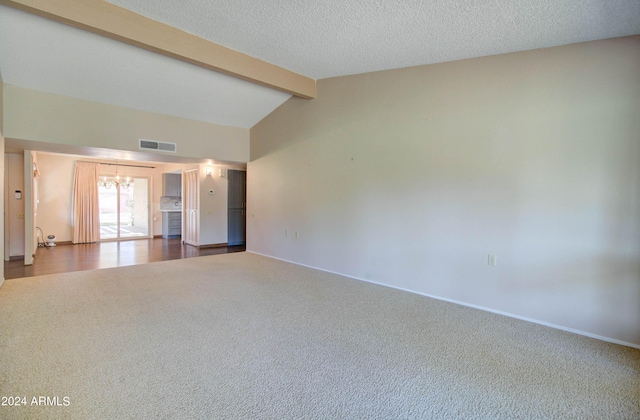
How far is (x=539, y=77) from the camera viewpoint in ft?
10.5

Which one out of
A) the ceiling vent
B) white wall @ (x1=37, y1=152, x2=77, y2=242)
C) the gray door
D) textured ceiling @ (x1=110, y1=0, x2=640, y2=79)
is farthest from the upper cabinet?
textured ceiling @ (x1=110, y1=0, x2=640, y2=79)

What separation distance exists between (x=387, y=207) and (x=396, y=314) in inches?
63.2

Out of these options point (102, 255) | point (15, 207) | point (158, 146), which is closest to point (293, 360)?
point (158, 146)

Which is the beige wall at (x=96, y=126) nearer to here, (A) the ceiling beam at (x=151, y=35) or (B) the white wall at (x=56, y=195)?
(A) the ceiling beam at (x=151, y=35)

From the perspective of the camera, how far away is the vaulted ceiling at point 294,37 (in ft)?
8.98

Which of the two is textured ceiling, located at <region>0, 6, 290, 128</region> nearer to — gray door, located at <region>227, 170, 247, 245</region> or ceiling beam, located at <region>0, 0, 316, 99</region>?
ceiling beam, located at <region>0, 0, 316, 99</region>

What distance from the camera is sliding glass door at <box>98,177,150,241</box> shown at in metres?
9.27

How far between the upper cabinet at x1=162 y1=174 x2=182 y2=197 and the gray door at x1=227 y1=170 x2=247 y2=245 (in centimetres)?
286

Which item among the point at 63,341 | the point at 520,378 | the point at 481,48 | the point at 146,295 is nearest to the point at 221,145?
the point at 146,295

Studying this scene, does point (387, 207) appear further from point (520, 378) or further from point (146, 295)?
point (146, 295)

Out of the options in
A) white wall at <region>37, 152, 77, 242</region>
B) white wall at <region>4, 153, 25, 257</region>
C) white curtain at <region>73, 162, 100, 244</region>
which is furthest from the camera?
white curtain at <region>73, 162, 100, 244</region>

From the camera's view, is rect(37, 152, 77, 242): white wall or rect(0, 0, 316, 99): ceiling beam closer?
rect(0, 0, 316, 99): ceiling beam

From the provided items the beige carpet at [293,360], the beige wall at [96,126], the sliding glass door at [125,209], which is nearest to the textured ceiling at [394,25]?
the beige wall at [96,126]

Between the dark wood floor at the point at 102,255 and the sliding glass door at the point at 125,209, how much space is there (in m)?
0.91
